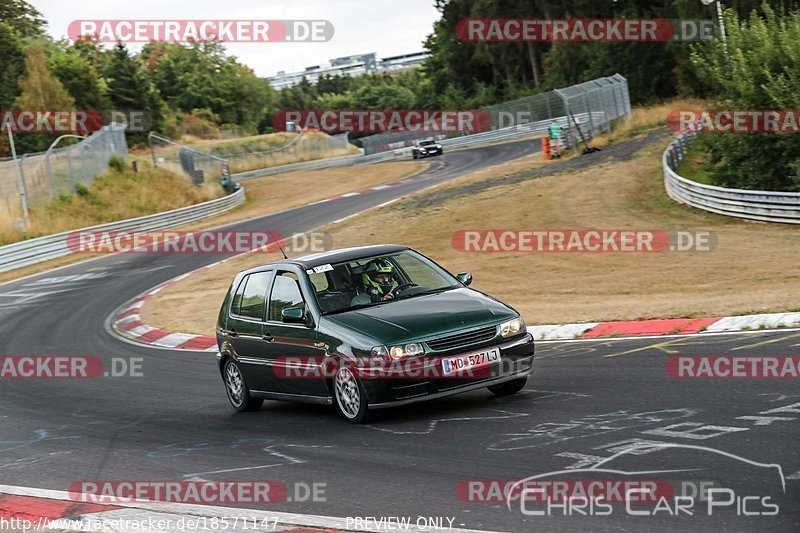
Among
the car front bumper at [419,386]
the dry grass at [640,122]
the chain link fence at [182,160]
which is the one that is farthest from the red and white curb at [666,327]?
the chain link fence at [182,160]

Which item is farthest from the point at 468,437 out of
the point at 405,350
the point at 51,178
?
the point at 51,178

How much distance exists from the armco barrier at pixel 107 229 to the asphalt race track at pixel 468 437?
19.4m

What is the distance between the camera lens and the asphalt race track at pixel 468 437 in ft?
19.1

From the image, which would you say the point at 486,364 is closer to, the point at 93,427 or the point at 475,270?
the point at 93,427

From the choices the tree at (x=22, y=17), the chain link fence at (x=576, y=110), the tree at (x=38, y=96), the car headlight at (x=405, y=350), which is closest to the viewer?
the car headlight at (x=405, y=350)

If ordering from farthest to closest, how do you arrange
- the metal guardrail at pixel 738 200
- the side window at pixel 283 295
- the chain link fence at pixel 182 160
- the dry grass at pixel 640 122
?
the chain link fence at pixel 182 160 < the dry grass at pixel 640 122 < the metal guardrail at pixel 738 200 < the side window at pixel 283 295

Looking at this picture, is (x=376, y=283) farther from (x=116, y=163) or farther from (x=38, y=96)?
(x=38, y=96)

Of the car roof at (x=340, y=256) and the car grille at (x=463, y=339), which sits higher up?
the car roof at (x=340, y=256)

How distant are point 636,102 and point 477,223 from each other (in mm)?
47701

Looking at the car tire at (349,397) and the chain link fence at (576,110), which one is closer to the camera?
the car tire at (349,397)

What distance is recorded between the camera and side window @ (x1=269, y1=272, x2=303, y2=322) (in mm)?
9539

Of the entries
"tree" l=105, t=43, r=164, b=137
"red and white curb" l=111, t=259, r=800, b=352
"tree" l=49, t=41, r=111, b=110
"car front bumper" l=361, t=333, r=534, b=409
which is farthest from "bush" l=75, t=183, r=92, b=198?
"tree" l=49, t=41, r=111, b=110

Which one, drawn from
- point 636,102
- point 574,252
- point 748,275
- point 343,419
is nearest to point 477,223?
point 574,252

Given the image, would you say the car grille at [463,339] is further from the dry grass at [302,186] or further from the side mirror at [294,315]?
the dry grass at [302,186]
